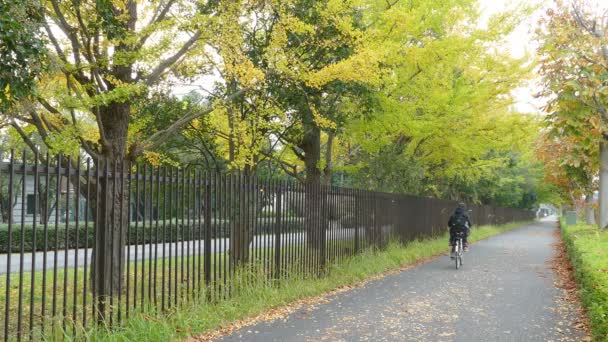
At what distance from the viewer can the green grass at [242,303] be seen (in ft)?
18.8

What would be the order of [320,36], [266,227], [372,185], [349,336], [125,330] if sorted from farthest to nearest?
[372,185] < [320,36] < [266,227] < [349,336] < [125,330]

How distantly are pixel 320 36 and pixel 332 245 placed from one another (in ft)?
14.9

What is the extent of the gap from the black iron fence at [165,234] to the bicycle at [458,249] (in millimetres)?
2017

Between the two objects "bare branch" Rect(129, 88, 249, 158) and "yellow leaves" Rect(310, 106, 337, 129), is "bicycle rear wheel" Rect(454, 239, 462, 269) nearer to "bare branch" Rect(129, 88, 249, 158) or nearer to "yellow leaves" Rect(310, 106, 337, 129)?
"yellow leaves" Rect(310, 106, 337, 129)

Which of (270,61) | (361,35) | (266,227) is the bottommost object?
(266,227)

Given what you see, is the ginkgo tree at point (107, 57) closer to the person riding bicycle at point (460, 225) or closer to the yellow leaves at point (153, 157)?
the yellow leaves at point (153, 157)

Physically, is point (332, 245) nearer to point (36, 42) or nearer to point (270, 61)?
point (270, 61)

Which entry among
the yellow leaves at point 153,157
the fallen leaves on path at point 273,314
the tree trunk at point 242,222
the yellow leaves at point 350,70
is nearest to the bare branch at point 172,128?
the yellow leaves at point 350,70

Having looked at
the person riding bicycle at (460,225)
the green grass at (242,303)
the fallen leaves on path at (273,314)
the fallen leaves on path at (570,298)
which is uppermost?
the person riding bicycle at (460,225)

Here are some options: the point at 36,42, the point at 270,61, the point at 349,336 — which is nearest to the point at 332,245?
the point at 270,61

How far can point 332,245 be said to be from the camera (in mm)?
11281

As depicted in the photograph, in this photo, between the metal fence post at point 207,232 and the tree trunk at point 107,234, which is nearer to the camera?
the tree trunk at point 107,234

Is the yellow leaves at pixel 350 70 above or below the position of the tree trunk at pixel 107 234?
above

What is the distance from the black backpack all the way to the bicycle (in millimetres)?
197
